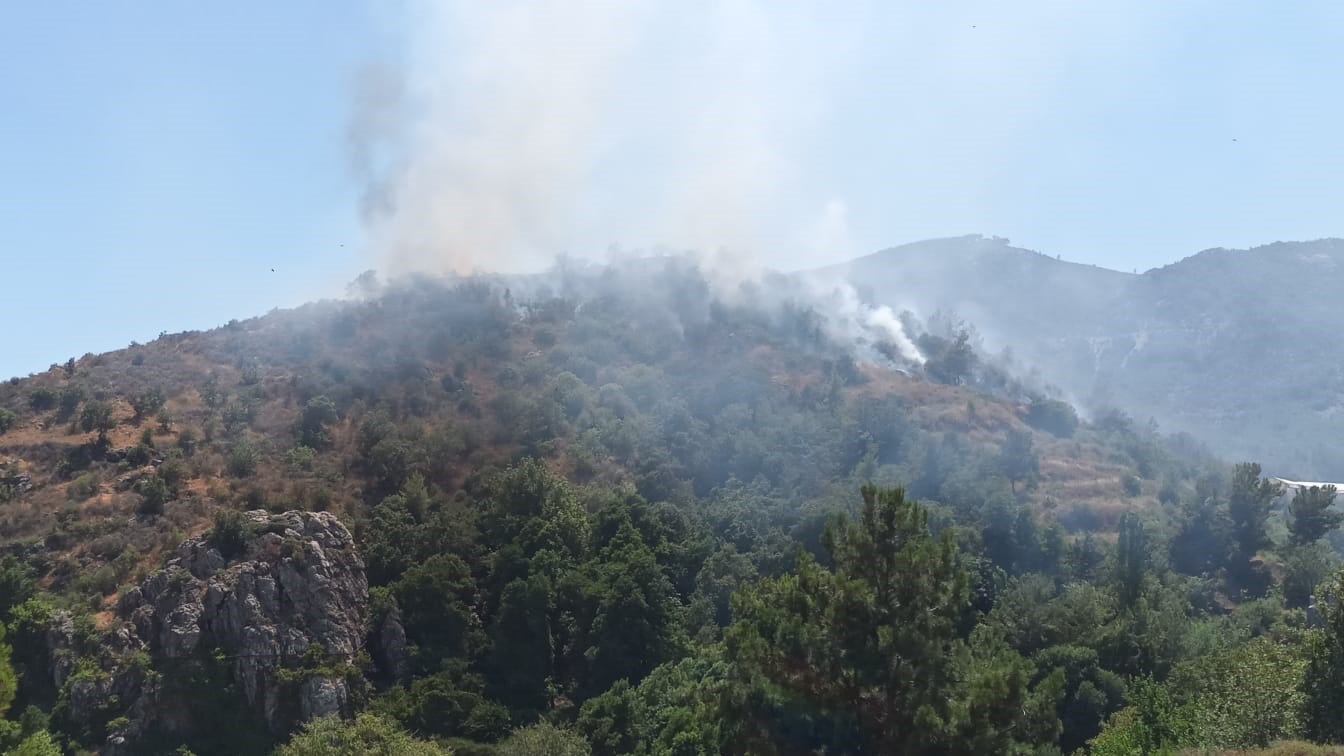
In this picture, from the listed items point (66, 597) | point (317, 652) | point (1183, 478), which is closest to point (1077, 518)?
point (1183, 478)

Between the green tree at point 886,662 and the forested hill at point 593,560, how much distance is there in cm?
10

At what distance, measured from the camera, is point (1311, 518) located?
2864 inches

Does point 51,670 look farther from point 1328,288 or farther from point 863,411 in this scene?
point 1328,288

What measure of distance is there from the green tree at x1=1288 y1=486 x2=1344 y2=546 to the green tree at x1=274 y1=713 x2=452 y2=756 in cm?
6552

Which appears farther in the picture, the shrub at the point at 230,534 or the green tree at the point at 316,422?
the green tree at the point at 316,422

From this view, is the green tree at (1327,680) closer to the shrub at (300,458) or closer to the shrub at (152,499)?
the shrub at (300,458)

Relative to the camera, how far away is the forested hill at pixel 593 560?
27438 mm

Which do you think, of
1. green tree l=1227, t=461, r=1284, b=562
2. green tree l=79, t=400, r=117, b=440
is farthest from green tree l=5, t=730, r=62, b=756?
green tree l=1227, t=461, r=1284, b=562

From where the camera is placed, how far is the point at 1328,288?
19050 cm

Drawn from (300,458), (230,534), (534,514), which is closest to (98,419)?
(300,458)

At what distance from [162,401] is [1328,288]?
205171 mm

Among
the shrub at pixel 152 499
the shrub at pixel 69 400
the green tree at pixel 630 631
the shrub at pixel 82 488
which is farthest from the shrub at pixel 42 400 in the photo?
the green tree at pixel 630 631

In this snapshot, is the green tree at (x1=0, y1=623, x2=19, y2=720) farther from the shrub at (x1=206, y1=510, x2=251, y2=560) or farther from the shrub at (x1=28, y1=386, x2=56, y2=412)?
the shrub at (x1=28, y1=386, x2=56, y2=412)

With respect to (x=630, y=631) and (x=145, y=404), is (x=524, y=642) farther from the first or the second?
(x=145, y=404)
